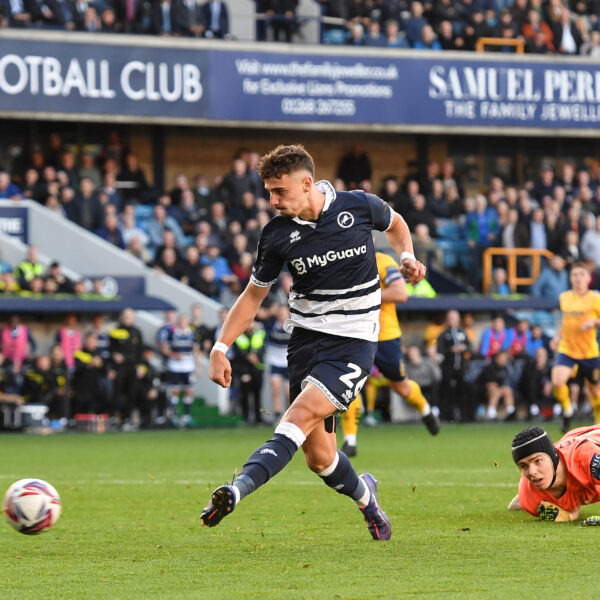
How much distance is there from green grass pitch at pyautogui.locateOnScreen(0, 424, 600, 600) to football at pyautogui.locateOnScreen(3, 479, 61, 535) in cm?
18

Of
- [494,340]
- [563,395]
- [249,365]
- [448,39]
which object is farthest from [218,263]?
[563,395]

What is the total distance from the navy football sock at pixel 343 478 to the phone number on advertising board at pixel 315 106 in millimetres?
20655

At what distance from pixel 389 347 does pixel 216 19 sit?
1509cm

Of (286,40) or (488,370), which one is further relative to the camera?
(286,40)

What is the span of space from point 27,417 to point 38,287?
2224 millimetres

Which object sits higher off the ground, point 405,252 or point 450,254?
point 405,252

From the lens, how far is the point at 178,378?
72.4 feet

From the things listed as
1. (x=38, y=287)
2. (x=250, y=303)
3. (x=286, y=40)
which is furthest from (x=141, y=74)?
(x=250, y=303)

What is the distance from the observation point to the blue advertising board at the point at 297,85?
2577 centimetres

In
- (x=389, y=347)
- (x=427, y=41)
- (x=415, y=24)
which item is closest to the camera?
(x=389, y=347)

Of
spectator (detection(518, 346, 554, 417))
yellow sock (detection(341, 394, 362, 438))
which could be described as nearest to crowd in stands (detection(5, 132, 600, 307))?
spectator (detection(518, 346, 554, 417))

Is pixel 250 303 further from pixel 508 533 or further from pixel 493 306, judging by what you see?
pixel 493 306

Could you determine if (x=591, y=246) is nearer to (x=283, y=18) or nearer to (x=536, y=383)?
(x=536, y=383)

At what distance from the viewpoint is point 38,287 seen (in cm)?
2180
